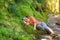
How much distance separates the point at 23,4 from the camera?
15.9 metres

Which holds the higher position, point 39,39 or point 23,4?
point 23,4

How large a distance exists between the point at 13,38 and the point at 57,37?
127 inches

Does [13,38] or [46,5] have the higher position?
[46,5]

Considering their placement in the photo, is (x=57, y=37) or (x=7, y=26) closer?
(x=7, y=26)

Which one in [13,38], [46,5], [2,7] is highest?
[46,5]

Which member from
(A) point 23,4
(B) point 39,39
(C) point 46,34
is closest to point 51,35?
(C) point 46,34

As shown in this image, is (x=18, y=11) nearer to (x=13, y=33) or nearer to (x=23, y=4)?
(x=23, y=4)

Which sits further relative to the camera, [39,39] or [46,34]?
[46,34]

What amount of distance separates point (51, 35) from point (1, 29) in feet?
11.3

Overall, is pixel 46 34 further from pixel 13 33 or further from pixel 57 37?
pixel 13 33

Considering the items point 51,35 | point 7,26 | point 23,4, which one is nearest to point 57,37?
point 51,35

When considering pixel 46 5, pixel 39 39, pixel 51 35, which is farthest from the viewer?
pixel 46 5

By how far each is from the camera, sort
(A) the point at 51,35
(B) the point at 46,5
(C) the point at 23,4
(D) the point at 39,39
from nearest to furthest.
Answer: (D) the point at 39,39
(A) the point at 51,35
(C) the point at 23,4
(B) the point at 46,5

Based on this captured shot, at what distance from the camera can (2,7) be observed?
478 inches
